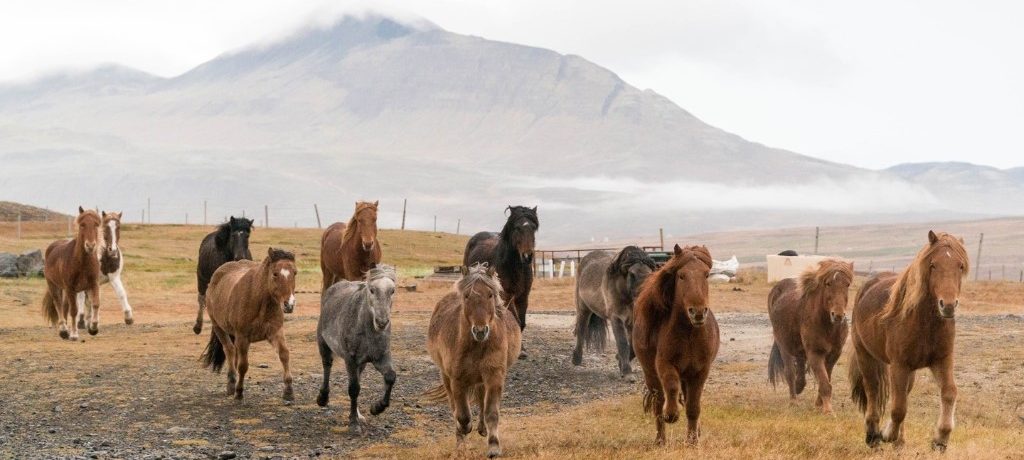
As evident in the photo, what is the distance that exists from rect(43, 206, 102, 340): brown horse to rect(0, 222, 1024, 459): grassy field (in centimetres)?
61

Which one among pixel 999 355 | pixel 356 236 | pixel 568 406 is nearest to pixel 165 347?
pixel 356 236

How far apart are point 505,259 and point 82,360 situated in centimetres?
722

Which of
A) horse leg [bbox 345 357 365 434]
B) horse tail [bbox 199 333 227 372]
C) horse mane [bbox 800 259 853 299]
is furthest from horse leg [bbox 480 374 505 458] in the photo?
horse tail [bbox 199 333 227 372]

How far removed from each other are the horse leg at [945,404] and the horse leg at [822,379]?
341cm

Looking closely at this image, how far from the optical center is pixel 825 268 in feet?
48.6

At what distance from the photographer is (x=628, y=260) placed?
18.6m

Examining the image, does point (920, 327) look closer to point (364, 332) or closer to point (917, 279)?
point (917, 279)

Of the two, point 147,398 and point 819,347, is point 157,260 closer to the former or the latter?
point 147,398

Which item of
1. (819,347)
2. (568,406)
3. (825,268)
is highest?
(825,268)

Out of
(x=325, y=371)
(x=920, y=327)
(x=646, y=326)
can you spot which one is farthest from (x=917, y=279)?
(x=325, y=371)

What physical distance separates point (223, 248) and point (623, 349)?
896 cm

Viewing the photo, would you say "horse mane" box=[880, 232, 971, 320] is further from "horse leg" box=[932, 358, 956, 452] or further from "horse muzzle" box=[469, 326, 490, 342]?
"horse muzzle" box=[469, 326, 490, 342]

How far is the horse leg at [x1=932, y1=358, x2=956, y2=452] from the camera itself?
428 inches

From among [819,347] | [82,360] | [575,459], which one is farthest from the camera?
[82,360]
